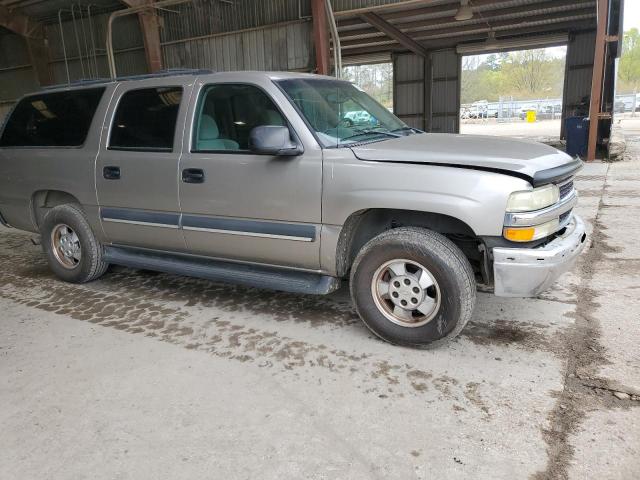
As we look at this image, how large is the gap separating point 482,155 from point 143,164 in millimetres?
2635

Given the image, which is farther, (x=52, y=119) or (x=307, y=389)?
(x=52, y=119)

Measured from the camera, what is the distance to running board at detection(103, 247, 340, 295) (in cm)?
355

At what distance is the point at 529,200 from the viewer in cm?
290

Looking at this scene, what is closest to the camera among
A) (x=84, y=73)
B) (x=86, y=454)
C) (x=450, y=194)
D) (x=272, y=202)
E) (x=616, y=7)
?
(x=86, y=454)

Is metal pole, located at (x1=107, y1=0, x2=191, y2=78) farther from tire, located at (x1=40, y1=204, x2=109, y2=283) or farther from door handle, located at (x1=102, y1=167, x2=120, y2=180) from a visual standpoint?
door handle, located at (x1=102, y1=167, x2=120, y2=180)

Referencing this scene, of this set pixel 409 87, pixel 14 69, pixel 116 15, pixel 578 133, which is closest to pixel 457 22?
pixel 409 87

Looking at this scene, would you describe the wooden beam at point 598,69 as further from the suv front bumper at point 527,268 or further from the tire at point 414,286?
the tire at point 414,286

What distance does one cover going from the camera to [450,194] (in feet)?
9.67

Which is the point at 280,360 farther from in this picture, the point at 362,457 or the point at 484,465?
the point at 484,465

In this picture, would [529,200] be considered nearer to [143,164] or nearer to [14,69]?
[143,164]

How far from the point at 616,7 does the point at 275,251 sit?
42.3 feet

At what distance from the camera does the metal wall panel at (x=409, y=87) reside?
23.1 meters

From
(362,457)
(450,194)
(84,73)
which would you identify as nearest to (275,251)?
(450,194)

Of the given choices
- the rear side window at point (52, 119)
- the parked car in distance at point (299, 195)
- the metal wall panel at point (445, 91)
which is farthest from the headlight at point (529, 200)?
the metal wall panel at point (445, 91)
